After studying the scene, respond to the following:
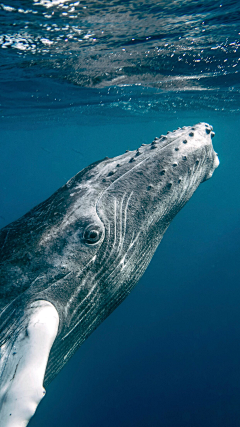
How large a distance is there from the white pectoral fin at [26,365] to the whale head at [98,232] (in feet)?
0.80

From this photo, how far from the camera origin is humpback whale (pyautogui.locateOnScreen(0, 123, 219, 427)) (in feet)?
8.11

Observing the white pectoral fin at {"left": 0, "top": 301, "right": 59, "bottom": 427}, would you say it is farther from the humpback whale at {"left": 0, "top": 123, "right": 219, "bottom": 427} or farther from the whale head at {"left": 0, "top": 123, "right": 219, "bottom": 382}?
the whale head at {"left": 0, "top": 123, "right": 219, "bottom": 382}

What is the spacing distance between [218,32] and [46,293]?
11232 mm

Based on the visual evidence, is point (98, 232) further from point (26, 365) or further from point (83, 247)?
point (26, 365)

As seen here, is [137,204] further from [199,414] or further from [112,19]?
[199,414]

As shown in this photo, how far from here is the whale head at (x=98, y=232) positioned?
→ 277 cm

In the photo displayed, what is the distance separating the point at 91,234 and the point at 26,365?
54.8 inches

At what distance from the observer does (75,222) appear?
2969 mm

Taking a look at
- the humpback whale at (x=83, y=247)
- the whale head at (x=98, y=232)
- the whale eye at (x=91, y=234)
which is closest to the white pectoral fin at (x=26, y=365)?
the humpback whale at (x=83, y=247)

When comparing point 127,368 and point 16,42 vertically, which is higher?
point 16,42

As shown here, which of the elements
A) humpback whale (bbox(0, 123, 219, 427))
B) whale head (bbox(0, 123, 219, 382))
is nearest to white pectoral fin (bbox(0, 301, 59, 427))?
humpback whale (bbox(0, 123, 219, 427))

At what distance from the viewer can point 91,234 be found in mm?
2881

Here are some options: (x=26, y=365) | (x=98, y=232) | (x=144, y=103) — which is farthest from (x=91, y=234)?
(x=144, y=103)

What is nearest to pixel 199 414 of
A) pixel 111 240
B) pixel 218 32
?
pixel 111 240
